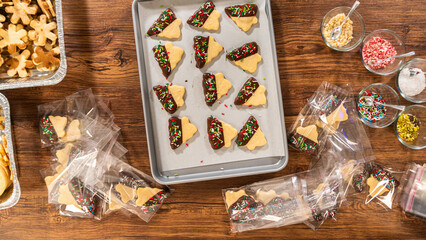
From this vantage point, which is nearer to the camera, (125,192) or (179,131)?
(179,131)

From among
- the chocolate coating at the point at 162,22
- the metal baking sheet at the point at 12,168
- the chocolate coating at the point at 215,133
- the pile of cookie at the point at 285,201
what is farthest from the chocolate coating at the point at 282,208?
the metal baking sheet at the point at 12,168

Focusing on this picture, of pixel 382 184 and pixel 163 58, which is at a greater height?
pixel 163 58

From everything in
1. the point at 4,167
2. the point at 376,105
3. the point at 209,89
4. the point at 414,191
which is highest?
the point at 209,89

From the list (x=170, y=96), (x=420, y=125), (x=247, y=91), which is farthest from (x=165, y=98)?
(x=420, y=125)

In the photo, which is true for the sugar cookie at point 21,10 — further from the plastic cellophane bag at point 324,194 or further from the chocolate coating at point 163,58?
the plastic cellophane bag at point 324,194

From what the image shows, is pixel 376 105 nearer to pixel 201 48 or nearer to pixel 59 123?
pixel 201 48

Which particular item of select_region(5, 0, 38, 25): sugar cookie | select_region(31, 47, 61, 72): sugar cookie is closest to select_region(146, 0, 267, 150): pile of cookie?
select_region(31, 47, 61, 72): sugar cookie
